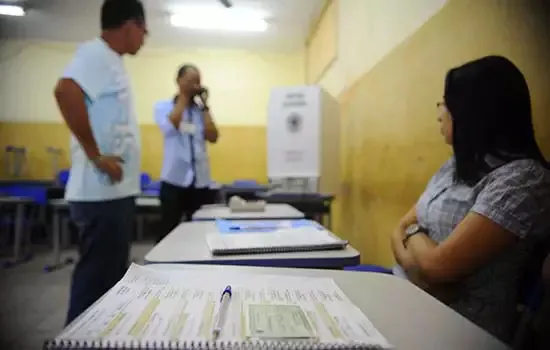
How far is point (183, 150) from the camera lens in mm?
2623

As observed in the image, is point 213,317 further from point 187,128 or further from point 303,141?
point 303,141

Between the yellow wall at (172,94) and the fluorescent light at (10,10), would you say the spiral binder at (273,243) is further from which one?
the yellow wall at (172,94)

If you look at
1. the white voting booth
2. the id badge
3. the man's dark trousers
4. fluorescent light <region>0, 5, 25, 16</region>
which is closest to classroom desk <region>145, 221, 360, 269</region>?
the man's dark trousers

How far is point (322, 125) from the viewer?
329 centimetres

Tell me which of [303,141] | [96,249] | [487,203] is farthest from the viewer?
[303,141]

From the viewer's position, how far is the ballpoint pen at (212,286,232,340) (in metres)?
0.48

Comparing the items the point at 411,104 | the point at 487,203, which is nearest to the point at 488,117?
the point at 487,203

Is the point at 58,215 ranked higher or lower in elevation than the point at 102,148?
lower

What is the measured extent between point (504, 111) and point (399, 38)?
119 centimetres

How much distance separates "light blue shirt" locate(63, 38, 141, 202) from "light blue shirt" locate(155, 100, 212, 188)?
2.36 feet

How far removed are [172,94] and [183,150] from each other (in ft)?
6.96

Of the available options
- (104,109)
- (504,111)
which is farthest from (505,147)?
(104,109)

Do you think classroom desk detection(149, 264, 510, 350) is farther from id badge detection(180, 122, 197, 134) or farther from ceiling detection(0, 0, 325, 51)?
id badge detection(180, 122, 197, 134)

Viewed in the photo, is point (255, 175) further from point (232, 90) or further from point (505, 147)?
point (505, 147)
